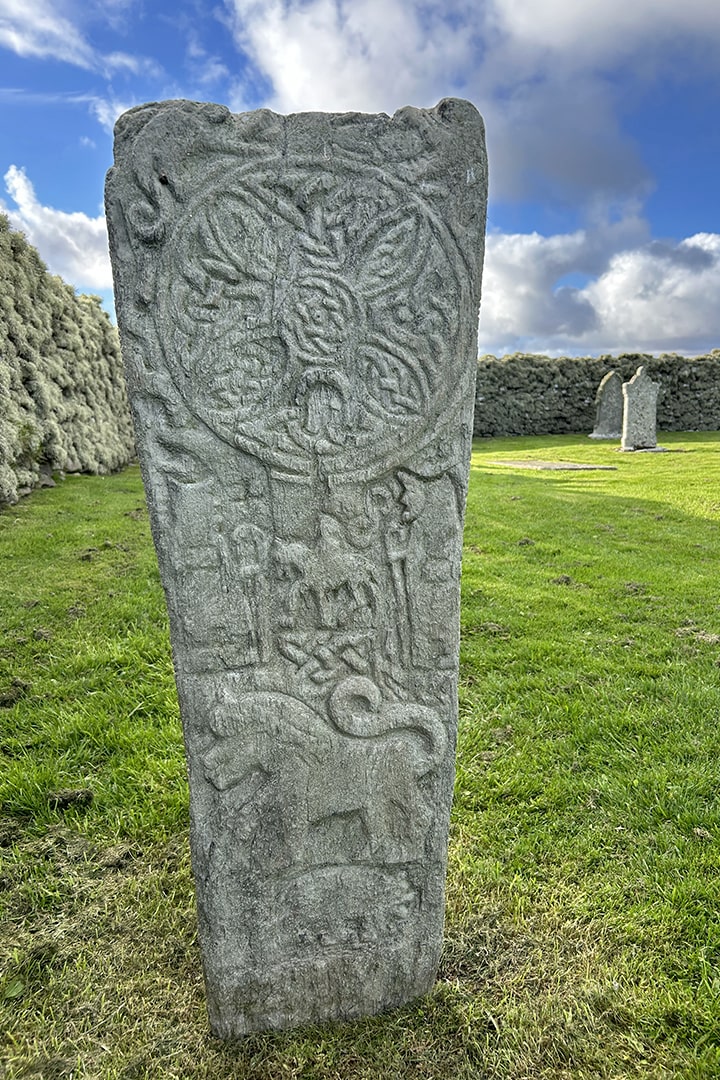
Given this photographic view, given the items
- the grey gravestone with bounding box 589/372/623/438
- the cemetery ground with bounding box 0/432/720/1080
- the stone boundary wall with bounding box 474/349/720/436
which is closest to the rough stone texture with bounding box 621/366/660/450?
the grey gravestone with bounding box 589/372/623/438

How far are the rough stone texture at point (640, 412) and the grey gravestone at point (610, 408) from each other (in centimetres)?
375

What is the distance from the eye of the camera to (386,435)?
6.14ft

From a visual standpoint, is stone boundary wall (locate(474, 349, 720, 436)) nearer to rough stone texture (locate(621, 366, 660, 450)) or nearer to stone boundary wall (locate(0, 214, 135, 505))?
rough stone texture (locate(621, 366, 660, 450))

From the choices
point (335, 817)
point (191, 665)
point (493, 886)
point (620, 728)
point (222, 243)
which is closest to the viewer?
point (222, 243)

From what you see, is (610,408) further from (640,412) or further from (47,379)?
(47,379)

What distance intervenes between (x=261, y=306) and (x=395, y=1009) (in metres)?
2.22

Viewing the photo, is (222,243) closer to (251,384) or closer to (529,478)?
(251,384)

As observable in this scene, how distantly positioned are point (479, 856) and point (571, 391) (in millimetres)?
22778

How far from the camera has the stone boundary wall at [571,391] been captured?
22.9 metres

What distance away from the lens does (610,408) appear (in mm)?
20750

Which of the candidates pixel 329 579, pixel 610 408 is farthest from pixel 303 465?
pixel 610 408

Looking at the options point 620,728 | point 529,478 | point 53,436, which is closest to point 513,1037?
point 620,728

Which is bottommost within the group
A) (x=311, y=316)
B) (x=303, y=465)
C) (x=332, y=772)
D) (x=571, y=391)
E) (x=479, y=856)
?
(x=479, y=856)

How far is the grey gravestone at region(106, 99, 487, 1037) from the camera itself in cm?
178
